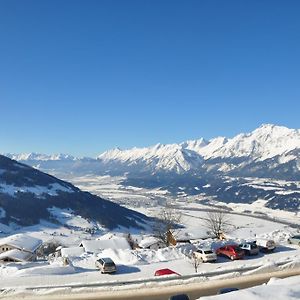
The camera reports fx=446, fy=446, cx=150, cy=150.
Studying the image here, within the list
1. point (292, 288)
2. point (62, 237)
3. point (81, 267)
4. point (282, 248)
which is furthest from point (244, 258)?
point (62, 237)

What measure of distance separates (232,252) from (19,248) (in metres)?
59.9

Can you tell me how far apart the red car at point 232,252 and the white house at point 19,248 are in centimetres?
4288

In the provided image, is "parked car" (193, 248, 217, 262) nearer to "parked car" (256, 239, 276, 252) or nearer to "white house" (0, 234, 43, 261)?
"parked car" (256, 239, 276, 252)

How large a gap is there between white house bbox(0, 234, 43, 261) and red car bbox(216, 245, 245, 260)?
42.9m

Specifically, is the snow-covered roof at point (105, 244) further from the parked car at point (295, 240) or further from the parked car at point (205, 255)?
the parked car at point (205, 255)

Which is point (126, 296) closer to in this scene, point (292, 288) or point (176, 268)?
point (176, 268)

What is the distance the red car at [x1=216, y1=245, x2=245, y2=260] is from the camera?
40688 millimetres

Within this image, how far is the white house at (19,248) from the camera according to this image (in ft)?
243

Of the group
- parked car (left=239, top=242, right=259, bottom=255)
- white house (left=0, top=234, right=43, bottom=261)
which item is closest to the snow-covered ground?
parked car (left=239, top=242, right=259, bottom=255)

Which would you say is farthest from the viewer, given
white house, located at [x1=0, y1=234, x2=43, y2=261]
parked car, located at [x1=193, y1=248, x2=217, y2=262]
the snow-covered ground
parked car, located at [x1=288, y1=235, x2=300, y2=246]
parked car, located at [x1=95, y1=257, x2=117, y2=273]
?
white house, located at [x1=0, y1=234, x2=43, y2=261]

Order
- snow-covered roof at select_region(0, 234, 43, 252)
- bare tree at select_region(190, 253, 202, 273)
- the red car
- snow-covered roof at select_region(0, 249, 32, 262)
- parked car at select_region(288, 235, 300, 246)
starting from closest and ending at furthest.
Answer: bare tree at select_region(190, 253, 202, 273), the red car, parked car at select_region(288, 235, 300, 246), snow-covered roof at select_region(0, 249, 32, 262), snow-covered roof at select_region(0, 234, 43, 252)

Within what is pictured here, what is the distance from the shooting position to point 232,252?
40.9 meters

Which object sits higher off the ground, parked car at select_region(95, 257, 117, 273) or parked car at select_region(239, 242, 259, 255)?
parked car at select_region(239, 242, 259, 255)

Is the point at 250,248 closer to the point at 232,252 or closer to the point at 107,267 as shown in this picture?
the point at 232,252
